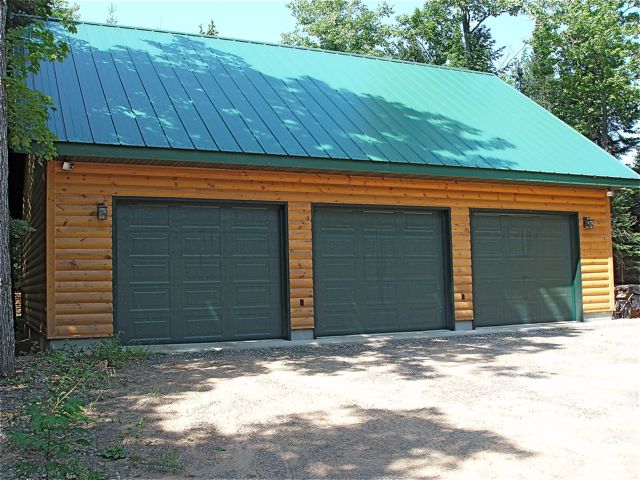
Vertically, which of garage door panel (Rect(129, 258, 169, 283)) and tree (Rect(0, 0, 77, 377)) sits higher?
tree (Rect(0, 0, 77, 377))

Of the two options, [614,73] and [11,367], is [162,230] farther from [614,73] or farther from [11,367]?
[614,73]

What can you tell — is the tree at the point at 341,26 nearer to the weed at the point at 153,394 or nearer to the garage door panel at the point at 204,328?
the garage door panel at the point at 204,328

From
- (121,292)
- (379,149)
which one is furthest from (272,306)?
(379,149)

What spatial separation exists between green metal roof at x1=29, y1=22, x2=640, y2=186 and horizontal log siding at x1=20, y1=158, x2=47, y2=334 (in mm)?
1447

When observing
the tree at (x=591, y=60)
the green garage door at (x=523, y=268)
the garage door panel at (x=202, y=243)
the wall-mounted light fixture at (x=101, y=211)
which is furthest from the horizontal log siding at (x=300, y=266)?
the tree at (x=591, y=60)

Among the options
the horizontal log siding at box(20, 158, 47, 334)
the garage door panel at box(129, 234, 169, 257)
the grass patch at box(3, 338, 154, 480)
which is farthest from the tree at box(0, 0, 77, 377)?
the garage door panel at box(129, 234, 169, 257)

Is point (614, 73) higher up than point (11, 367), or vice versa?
point (614, 73)

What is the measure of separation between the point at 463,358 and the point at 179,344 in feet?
12.7

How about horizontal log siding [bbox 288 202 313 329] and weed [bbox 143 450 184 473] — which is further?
horizontal log siding [bbox 288 202 313 329]

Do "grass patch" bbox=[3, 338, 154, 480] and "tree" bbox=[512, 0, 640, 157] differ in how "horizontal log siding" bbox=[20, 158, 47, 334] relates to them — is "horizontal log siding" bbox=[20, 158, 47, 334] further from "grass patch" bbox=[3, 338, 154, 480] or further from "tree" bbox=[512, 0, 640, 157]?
"tree" bbox=[512, 0, 640, 157]

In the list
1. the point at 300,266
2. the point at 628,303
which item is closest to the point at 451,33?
the point at 628,303

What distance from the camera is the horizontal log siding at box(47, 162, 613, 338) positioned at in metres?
8.13

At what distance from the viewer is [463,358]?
7531mm

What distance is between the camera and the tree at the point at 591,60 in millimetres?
23109
